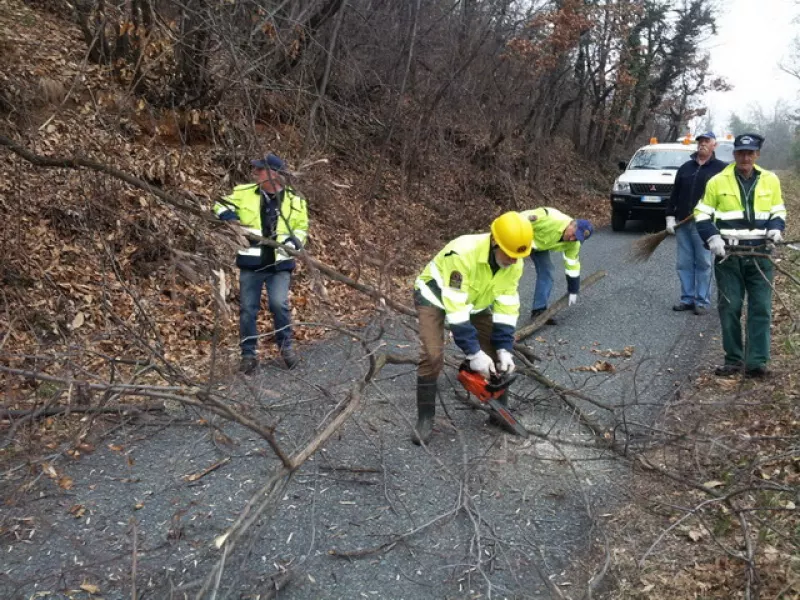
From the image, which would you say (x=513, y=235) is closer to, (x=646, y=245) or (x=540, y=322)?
(x=540, y=322)

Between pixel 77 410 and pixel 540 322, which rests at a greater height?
pixel 77 410

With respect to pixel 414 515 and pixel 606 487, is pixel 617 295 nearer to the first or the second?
pixel 606 487

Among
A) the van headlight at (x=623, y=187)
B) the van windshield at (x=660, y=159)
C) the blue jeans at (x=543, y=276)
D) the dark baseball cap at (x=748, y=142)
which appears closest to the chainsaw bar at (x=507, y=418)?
the blue jeans at (x=543, y=276)

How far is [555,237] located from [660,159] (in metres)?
8.08

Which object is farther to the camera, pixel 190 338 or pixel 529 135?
pixel 529 135

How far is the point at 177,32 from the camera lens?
7312mm

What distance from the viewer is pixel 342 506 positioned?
3.67m

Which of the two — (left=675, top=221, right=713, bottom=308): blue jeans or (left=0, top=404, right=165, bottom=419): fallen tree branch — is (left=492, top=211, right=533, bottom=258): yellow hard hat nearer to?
(left=0, top=404, right=165, bottom=419): fallen tree branch

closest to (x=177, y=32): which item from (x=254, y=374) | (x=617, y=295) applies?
(x=254, y=374)

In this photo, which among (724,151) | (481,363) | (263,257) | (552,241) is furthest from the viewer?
(724,151)

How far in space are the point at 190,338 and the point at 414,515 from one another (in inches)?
142

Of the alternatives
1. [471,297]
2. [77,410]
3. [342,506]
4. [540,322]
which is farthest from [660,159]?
[77,410]

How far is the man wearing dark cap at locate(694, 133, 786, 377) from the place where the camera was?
5055mm

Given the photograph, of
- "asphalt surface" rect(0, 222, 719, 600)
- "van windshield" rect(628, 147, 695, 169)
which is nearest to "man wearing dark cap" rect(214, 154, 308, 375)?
"asphalt surface" rect(0, 222, 719, 600)
